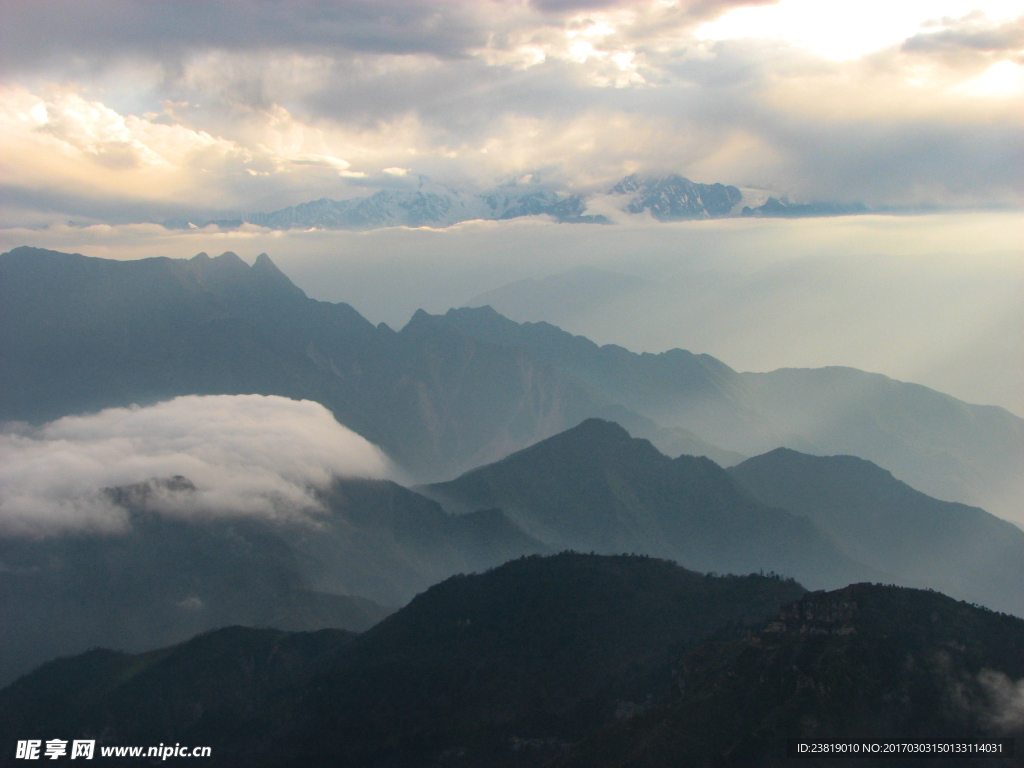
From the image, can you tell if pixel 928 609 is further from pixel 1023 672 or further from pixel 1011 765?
pixel 1011 765

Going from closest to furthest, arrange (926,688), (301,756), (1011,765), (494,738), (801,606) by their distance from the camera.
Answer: (1011,765) → (926,688) → (801,606) → (494,738) → (301,756)

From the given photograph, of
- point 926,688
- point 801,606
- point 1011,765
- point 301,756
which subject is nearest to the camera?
point 1011,765

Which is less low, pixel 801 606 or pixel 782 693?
pixel 801 606

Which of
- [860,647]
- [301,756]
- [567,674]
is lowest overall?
[301,756]

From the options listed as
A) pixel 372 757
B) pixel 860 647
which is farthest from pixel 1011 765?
pixel 372 757

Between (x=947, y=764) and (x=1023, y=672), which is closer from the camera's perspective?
(x=947, y=764)

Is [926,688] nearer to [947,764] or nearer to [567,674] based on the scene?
[947,764]

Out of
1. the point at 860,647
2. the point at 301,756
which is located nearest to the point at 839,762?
the point at 860,647
